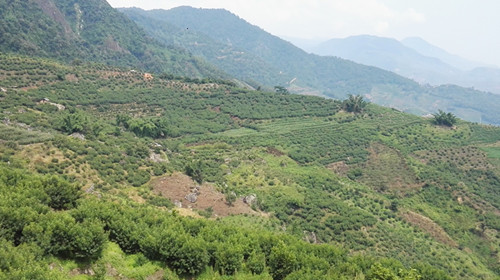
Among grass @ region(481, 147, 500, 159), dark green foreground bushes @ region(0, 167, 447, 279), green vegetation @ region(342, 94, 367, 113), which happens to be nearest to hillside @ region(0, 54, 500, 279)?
dark green foreground bushes @ region(0, 167, 447, 279)

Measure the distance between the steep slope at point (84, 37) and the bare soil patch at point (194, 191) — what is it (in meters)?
70.6

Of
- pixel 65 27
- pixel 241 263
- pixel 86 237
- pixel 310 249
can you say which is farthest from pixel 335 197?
pixel 65 27

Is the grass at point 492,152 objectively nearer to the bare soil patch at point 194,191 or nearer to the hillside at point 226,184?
the hillside at point 226,184

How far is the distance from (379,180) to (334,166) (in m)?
6.64

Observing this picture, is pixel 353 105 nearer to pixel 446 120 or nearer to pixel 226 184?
pixel 446 120

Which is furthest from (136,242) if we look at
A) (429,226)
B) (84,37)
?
(84,37)

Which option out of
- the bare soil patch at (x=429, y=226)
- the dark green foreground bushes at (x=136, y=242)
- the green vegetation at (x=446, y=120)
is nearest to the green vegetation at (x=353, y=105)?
the green vegetation at (x=446, y=120)

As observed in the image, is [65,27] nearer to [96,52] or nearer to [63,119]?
[96,52]

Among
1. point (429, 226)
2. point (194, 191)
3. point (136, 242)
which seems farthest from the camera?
point (429, 226)

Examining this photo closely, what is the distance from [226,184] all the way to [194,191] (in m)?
6.06

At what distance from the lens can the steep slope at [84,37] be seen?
310 ft

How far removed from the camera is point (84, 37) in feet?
433

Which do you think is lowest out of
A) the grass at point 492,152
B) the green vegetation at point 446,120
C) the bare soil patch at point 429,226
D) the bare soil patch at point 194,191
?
the bare soil patch at point 194,191

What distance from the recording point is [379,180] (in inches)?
1807
